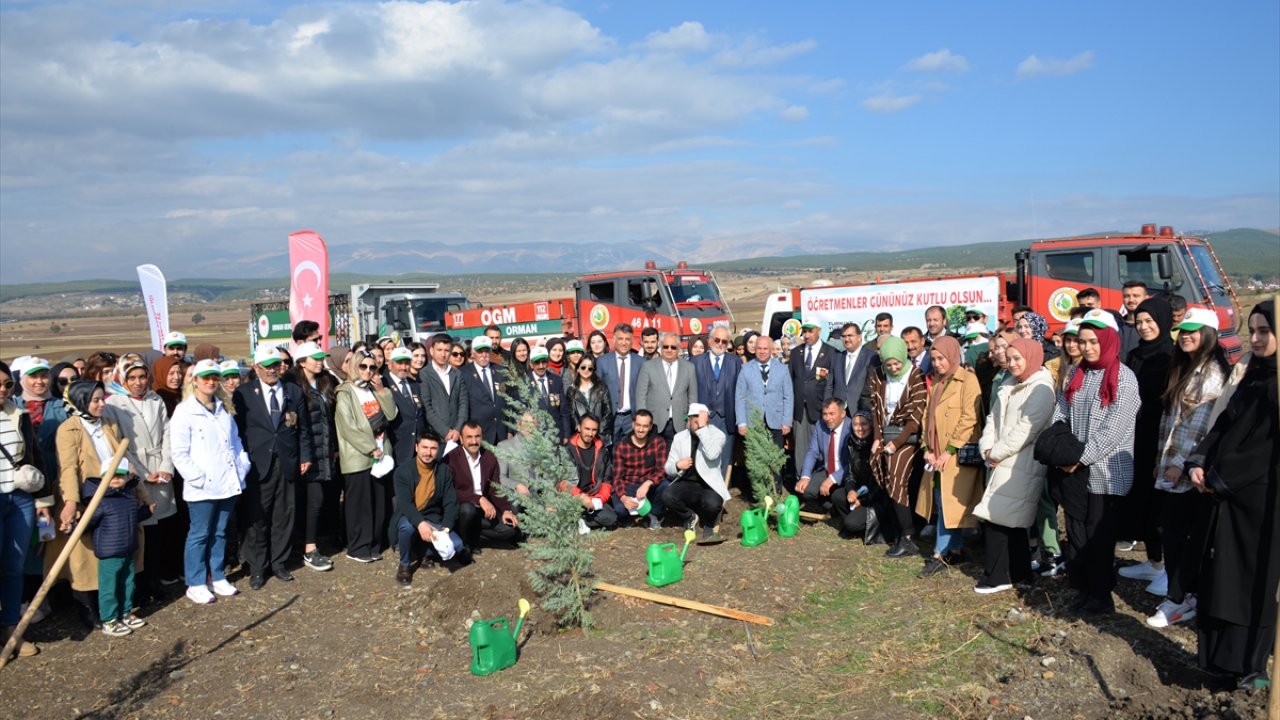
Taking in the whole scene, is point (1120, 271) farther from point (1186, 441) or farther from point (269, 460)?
point (269, 460)

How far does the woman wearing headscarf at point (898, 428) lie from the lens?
7.00 m

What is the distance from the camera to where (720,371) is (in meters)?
9.20

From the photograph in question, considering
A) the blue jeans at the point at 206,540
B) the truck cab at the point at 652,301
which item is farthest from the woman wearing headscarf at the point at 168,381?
the truck cab at the point at 652,301

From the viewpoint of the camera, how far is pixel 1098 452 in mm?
5164

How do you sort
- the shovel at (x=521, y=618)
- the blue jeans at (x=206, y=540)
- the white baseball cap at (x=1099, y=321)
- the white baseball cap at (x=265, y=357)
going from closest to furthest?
1. the white baseball cap at (x=1099, y=321)
2. the shovel at (x=521, y=618)
3. the blue jeans at (x=206, y=540)
4. the white baseball cap at (x=265, y=357)

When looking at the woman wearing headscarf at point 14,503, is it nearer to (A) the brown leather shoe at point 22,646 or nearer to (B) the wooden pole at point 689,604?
(A) the brown leather shoe at point 22,646

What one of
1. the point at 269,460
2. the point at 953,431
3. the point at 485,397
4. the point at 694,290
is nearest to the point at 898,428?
the point at 953,431

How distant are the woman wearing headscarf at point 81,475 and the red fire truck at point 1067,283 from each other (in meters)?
11.9

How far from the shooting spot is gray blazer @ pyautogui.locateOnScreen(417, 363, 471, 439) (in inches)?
321

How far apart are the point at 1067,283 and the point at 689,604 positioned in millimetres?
10438

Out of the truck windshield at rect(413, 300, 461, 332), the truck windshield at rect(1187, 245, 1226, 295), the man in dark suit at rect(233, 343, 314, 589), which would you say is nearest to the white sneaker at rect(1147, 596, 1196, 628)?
the man in dark suit at rect(233, 343, 314, 589)

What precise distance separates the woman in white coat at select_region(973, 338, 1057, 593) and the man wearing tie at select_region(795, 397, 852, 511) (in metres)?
2.08

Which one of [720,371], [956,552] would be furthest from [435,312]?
[956,552]

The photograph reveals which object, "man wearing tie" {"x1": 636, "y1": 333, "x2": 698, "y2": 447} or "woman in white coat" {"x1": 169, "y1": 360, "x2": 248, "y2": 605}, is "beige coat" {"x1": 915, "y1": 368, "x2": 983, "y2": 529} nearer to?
"man wearing tie" {"x1": 636, "y1": 333, "x2": 698, "y2": 447}
